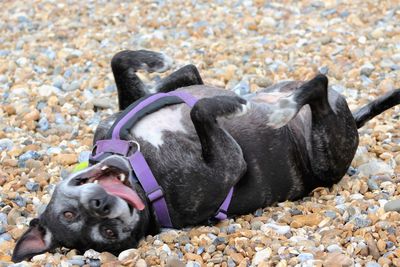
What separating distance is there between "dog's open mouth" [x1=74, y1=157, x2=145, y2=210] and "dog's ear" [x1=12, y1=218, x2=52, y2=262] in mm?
300

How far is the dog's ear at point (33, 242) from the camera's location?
3738mm

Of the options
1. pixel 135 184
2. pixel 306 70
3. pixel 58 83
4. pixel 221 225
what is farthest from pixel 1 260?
pixel 306 70

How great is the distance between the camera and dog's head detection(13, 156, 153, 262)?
3.78 m

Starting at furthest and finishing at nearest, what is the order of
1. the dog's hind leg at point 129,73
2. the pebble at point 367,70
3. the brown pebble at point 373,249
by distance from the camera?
the pebble at point 367,70
the dog's hind leg at point 129,73
the brown pebble at point 373,249

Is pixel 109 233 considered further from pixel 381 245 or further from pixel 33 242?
pixel 381 245

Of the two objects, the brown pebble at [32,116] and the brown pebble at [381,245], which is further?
the brown pebble at [32,116]

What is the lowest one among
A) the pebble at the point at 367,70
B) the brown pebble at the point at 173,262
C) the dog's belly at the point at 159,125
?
the pebble at the point at 367,70

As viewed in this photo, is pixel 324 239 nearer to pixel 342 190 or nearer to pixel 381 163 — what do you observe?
pixel 342 190

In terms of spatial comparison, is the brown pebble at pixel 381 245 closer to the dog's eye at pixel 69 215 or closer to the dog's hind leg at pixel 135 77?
the dog's eye at pixel 69 215

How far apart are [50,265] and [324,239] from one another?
136 cm

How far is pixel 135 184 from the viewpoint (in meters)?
3.99

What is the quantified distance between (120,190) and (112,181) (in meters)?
0.10

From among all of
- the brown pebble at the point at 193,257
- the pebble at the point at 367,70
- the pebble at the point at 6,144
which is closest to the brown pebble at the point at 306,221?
the brown pebble at the point at 193,257

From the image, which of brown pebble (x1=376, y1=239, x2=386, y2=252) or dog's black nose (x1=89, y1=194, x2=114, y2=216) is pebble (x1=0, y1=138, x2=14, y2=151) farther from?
brown pebble (x1=376, y1=239, x2=386, y2=252)
